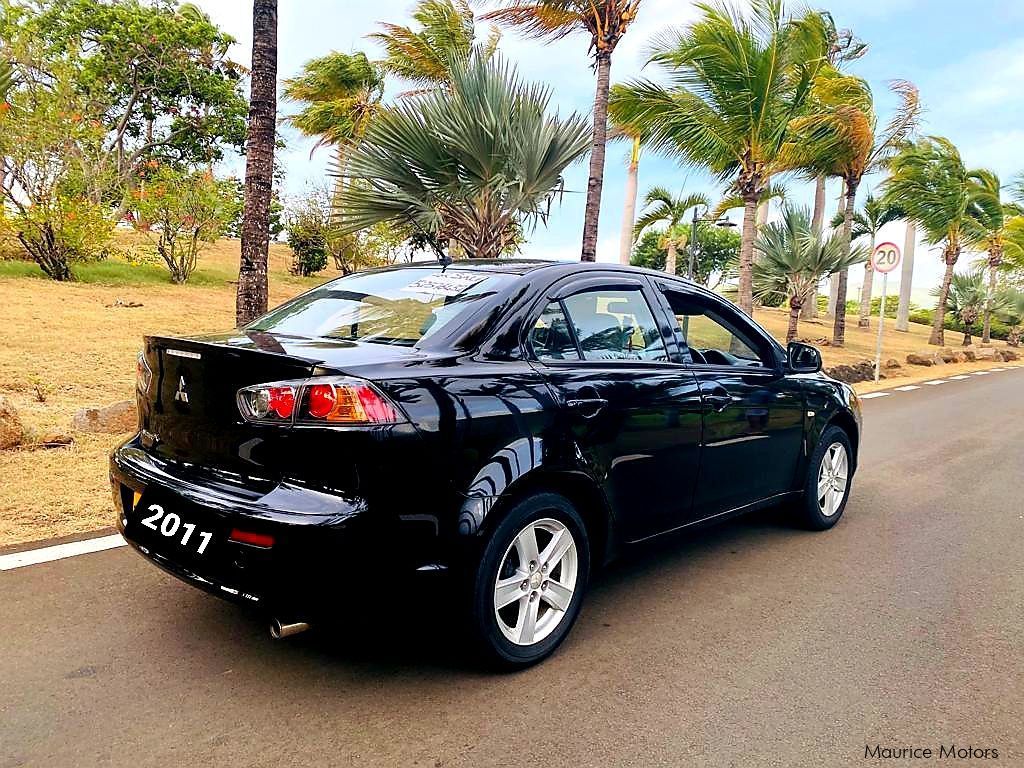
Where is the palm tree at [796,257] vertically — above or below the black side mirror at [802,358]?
above

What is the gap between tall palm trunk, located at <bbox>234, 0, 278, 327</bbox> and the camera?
7.22 m

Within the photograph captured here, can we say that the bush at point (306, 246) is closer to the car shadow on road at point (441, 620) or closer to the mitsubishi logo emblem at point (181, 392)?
the car shadow on road at point (441, 620)

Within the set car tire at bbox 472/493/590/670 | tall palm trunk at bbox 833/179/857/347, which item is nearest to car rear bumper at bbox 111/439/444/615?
car tire at bbox 472/493/590/670

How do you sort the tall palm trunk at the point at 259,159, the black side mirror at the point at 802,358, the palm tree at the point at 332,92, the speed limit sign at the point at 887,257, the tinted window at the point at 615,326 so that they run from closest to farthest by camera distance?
the tinted window at the point at 615,326
the black side mirror at the point at 802,358
the tall palm trunk at the point at 259,159
the speed limit sign at the point at 887,257
the palm tree at the point at 332,92

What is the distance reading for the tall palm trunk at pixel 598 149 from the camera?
39.8 ft

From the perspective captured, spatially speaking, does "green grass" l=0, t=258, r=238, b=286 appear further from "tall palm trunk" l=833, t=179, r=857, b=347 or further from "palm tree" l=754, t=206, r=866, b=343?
"tall palm trunk" l=833, t=179, r=857, b=347

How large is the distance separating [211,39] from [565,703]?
28.1 metres

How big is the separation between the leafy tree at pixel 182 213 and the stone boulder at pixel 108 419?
1139 cm

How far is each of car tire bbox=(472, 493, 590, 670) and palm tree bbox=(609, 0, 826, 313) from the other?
12.0 meters

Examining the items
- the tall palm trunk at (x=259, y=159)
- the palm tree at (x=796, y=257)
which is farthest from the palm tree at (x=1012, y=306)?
the tall palm trunk at (x=259, y=159)

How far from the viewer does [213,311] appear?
47.1 feet

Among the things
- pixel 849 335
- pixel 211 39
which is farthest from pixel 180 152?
pixel 849 335

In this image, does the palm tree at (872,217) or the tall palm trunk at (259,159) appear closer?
the tall palm trunk at (259,159)

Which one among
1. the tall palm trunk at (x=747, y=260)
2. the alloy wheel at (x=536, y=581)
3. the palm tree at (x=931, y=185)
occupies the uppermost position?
the palm tree at (x=931, y=185)
